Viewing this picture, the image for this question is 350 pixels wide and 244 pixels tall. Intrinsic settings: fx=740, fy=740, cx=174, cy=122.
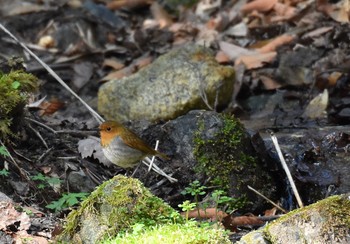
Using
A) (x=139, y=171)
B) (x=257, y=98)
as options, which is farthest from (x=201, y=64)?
(x=139, y=171)

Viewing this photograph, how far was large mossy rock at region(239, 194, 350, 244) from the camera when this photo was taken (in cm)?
374

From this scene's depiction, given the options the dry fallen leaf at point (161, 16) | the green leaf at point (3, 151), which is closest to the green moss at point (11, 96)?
the green leaf at point (3, 151)

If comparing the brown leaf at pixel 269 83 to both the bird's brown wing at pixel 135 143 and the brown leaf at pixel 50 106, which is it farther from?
the bird's brown wing at pixel 135 143

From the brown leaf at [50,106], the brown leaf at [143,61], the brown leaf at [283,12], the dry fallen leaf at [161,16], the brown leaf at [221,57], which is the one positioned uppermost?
the brown leaf at [50,106]

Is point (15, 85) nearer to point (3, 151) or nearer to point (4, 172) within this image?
point (3, 151)

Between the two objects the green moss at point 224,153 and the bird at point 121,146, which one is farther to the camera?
the green moss at point 224,153

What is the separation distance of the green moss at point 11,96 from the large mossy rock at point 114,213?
1742 mm

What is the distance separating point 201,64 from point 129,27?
3.99 meters

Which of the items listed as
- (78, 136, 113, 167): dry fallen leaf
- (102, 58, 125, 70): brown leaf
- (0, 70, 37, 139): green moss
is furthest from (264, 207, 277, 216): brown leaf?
(102, 58, 125, 70): brown leaf

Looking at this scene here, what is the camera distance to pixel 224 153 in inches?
236

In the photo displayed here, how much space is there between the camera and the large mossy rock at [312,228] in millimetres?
3738

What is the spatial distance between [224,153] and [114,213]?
2.02 m

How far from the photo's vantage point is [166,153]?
248 inches

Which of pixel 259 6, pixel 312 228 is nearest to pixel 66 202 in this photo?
pixel 312 228
